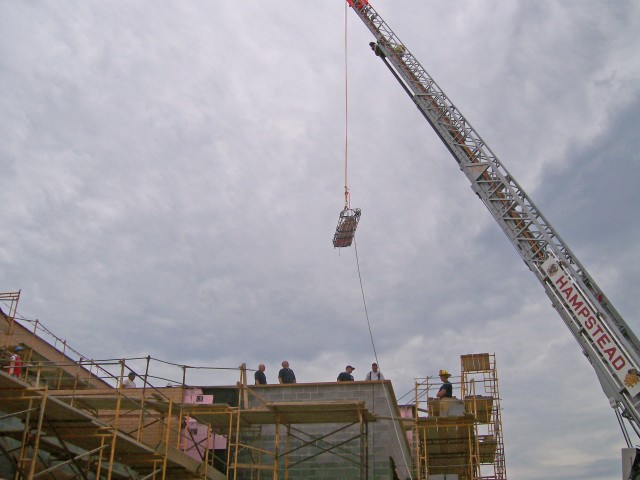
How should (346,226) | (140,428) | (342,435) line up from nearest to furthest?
(140,428) < (342,435) < (346,226)

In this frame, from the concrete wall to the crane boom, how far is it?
5.96m

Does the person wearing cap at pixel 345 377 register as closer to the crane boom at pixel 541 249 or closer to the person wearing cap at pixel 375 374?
the person wearing cap at pixel 375 374

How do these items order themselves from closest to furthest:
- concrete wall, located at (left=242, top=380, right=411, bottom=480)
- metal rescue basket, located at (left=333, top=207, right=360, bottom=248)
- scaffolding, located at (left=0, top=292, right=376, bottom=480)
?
scaffolding, located at (left=0, top=292, right=376, bottom=480), concrete wall, located at (left=242, top=380, right=411, bottom=480), metal rescue basket, located at (left=333, top=207, right=360, bottom=248)

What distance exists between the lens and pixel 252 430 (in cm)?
2142

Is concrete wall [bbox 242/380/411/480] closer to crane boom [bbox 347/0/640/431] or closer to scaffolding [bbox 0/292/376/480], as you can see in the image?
scaffolding [bbox 0/292/376/480]

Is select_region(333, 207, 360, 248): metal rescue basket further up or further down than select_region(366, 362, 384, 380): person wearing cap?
further up

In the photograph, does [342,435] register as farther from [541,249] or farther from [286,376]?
[541,249]

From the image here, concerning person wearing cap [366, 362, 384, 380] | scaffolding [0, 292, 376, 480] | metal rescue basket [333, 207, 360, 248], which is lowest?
scaffolding [0, 292, 376, 480]

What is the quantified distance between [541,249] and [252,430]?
10465 mm

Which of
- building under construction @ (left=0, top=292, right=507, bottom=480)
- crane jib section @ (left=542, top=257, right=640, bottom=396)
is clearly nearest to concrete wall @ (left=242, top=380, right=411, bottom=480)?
building under construction @ (left=0, top=292, right=507, bottom=480)

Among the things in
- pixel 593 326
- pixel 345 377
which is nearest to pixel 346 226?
pixel 345 377

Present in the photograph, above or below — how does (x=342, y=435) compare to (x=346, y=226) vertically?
below

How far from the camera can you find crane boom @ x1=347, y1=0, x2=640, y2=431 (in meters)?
17.8

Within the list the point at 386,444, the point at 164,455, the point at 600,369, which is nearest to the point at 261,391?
the point at 386,444
